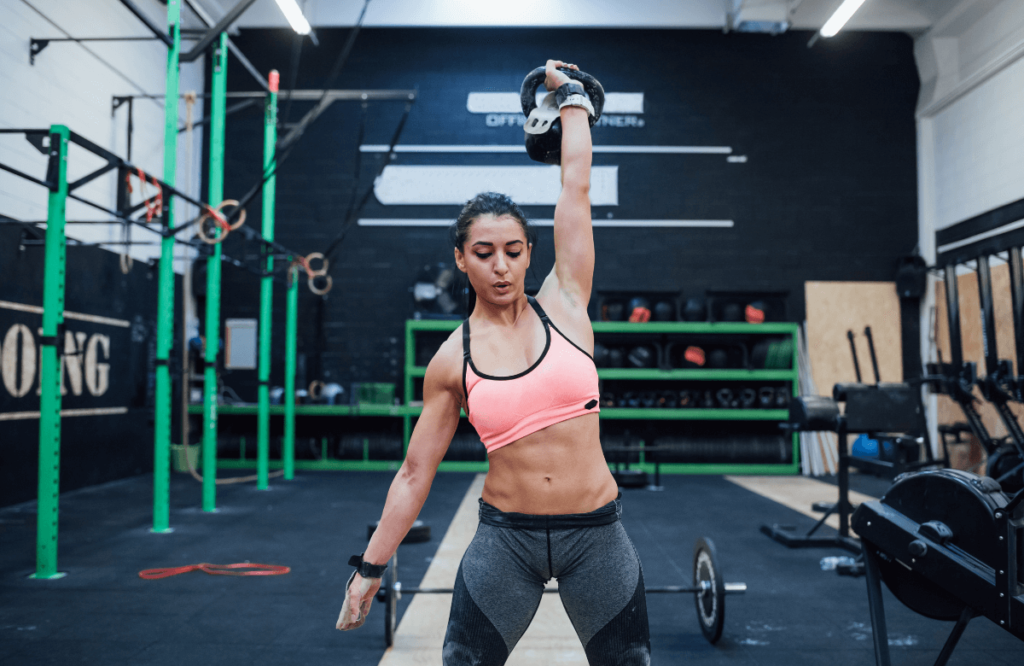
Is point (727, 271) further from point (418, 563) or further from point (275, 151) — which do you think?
point (418, 563)

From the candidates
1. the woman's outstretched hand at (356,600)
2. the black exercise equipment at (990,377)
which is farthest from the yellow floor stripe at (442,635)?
the black exercise equipment at (990,377)

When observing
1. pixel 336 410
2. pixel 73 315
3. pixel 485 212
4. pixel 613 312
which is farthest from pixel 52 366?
pixel 613 312

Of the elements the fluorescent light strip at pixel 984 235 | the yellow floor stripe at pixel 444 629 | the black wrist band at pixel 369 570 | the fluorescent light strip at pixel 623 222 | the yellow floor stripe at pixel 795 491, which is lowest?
the yellow floor stripe at pixel 795 491

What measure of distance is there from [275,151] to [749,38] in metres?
6.03

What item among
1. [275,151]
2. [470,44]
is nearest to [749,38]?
[470,44]

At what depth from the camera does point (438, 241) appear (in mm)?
8469

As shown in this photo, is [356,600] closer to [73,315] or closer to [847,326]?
[73,315]

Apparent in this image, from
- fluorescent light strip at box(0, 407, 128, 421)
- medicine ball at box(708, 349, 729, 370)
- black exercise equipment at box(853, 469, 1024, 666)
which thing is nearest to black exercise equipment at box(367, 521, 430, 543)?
black exercise equipment at box(853, 469, 1024, 666)

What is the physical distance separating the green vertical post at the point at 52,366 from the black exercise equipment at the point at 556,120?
9.77 ft

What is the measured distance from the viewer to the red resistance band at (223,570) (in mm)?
3612

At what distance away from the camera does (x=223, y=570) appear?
12.1 feet

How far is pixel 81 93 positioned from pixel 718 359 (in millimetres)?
6764

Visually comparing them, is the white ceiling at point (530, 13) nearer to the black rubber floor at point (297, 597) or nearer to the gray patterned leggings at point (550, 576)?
the black rubber floor at point (297, 597)

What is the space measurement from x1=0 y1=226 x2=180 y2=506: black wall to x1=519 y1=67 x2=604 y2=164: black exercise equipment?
208 inches
